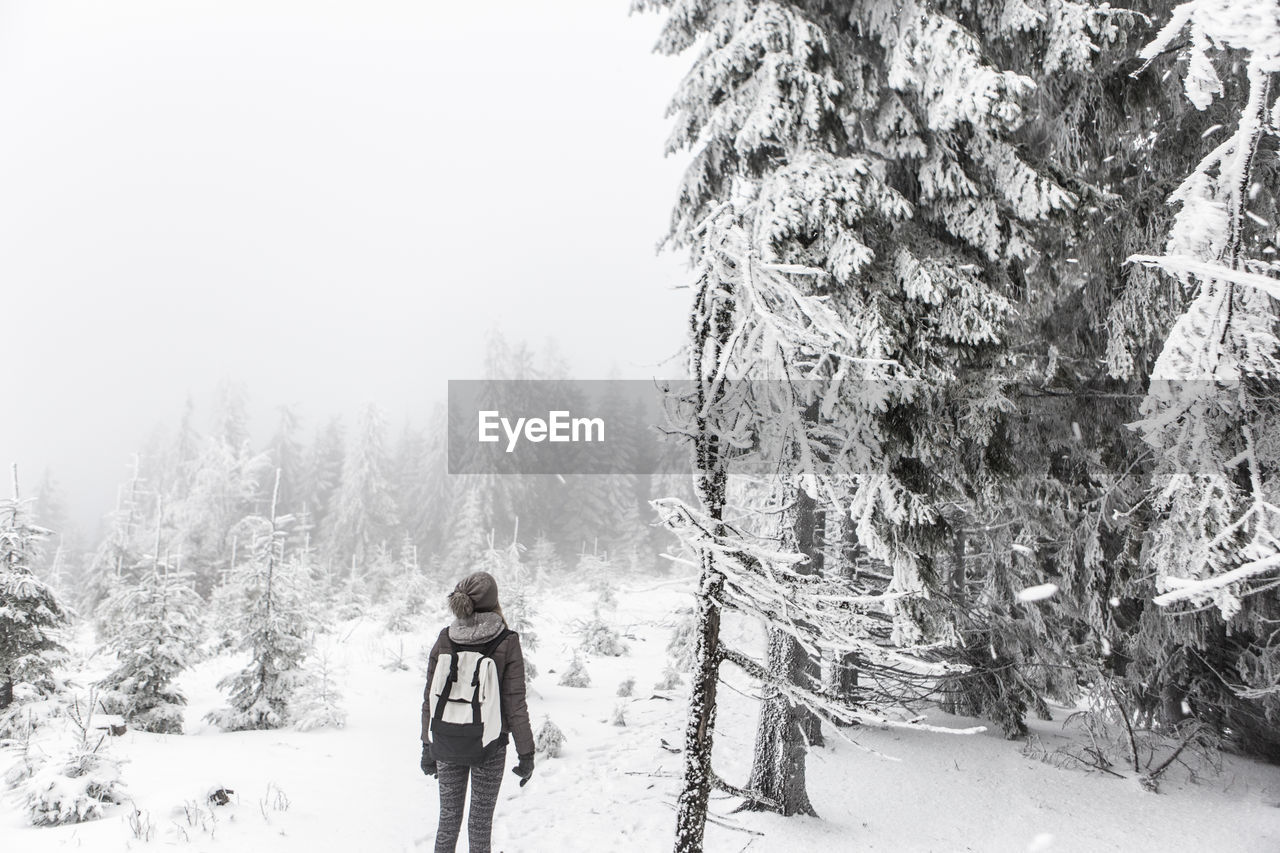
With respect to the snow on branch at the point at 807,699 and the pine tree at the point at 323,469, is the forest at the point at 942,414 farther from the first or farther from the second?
the pine tree at the point at 323,469

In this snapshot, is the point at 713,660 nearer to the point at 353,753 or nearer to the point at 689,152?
the point at 689,152

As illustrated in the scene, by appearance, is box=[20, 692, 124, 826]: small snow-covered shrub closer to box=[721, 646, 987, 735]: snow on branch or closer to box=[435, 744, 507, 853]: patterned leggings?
box=[435, 744, 507, 853]: patterned leggings

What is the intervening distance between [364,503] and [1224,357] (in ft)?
120

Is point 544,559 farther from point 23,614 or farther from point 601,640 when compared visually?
point 23,614

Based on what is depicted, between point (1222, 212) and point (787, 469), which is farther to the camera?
point (787, 469)

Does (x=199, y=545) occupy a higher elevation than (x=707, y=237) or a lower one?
lower

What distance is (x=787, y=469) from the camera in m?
3.87

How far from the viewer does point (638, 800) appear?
6.57 metres

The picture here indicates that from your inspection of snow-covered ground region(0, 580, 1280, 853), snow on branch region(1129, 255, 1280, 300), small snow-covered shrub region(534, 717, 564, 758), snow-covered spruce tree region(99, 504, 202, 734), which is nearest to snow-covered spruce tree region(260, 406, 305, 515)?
snow-covered spruce tree region(99, 504, 202, 734)

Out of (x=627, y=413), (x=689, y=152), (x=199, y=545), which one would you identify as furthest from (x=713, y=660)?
(x=627, y=413)

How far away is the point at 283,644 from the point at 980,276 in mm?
10583

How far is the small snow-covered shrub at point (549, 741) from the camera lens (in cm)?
826

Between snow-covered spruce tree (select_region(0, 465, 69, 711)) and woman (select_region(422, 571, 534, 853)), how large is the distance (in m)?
7.22

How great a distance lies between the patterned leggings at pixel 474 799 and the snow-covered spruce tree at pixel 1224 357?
409 centimetres
